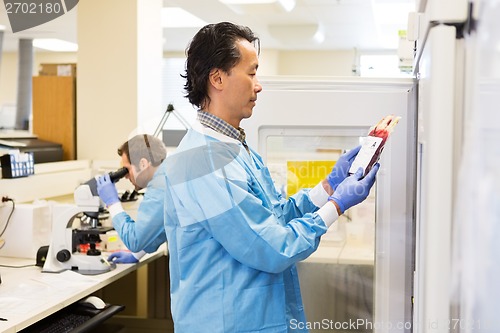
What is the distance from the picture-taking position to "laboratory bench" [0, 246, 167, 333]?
70.2 inches

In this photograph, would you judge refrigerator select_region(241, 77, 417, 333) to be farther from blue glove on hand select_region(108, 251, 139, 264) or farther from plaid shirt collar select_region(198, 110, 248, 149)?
blue glove on hand select_region(108, 251, 139, 264)

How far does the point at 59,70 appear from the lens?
12.0 feet

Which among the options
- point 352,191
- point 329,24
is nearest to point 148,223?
point 352,191

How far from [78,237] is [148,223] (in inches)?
16.8

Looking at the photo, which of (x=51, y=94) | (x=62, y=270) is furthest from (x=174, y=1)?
(x=62, y=270)

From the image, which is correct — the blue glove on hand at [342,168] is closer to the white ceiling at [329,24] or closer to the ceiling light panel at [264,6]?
the white ceiling at [329,24]

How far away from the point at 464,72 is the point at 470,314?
0.26 meters

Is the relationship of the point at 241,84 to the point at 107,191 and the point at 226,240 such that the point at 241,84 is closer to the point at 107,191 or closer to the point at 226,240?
the point at 226,240

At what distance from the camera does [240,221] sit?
1302 mm

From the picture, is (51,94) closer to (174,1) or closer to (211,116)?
(174,1)

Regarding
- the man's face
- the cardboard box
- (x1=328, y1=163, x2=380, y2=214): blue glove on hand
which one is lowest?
(x1=328, y1=163, x2=380, y2=214): blue glove on hand

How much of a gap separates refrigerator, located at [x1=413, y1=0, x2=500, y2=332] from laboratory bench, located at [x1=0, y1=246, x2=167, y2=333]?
1357mm

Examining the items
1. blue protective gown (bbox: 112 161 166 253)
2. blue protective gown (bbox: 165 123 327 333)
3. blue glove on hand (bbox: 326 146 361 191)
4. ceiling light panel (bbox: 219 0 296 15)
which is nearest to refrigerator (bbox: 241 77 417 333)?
blue glove on hand (bbox: 326 146 361 191)

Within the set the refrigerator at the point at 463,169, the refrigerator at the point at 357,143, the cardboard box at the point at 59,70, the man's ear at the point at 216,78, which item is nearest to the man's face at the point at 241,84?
the man's ear at the point at 216,78
